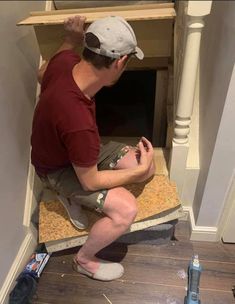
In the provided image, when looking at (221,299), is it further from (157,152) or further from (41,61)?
(41,61)

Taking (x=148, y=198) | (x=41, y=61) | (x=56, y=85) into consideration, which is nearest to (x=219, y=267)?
(x=148, y=198)

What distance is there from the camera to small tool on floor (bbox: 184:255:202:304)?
1218mm

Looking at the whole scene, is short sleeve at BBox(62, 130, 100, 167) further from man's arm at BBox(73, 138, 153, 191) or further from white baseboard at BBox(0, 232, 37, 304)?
white baseboard at BBox(0, 232, 37, 304)

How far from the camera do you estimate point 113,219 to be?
119 cm

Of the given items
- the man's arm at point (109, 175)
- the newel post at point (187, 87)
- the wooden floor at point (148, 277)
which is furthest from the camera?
the wooden floor at point (148, 277)

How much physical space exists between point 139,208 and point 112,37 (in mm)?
741

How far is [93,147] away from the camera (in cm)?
A: 100

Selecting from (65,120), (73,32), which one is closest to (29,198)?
(65,120)

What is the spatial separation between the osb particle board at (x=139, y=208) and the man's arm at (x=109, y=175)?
20 centimetres

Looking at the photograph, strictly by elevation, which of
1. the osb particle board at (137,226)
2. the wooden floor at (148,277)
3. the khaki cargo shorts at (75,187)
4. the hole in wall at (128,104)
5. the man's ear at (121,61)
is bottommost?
the wooden floor at (148,277)

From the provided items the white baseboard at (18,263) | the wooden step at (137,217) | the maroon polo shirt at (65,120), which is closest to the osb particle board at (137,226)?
the wooden step at (137,217)

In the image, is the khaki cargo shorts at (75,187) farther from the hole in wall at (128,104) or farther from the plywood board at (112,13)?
the hole in wall at (128,104)

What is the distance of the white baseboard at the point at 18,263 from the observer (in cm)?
123

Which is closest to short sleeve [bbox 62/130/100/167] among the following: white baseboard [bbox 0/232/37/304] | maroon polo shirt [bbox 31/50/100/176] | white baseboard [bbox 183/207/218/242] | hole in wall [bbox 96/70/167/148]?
maroon polo shirt [bbox 31/50/100/176]
